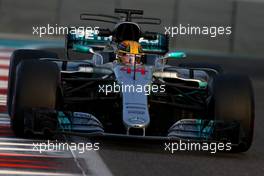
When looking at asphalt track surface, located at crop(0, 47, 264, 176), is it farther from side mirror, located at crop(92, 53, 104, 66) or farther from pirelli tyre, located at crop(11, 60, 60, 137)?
side mirror, located at crop(92, 53, 104, 66)

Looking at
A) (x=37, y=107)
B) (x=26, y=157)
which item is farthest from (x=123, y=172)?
(x=37, y=107)

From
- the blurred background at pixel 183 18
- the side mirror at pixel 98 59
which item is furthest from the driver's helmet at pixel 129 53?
the blurred background at pixel 183 18

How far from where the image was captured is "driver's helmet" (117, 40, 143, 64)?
474 inches

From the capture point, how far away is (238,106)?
1086 cm

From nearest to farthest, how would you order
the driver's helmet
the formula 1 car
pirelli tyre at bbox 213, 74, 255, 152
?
the formula 1 car → pirelli tyre at bbox 213, 74, 255, 152 → the driver's helmet

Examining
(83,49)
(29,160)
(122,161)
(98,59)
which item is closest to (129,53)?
(98,59)

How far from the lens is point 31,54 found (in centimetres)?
1322

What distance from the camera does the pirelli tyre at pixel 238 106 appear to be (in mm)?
10797

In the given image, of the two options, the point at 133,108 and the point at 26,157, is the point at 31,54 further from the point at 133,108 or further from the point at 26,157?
the point at 26,157

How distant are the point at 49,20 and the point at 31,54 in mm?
12766

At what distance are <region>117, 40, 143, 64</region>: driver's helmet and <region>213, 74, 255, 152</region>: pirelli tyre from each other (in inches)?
54.7

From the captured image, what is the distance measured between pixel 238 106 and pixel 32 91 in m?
2.25

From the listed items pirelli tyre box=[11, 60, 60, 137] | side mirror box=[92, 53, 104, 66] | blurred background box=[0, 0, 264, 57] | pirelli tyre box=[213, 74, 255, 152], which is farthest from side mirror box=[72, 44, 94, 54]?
blurred background box=[0, 0, 264, 57]

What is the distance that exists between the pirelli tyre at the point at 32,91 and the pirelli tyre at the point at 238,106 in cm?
181
